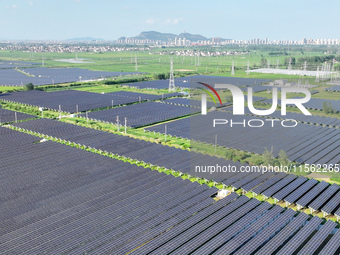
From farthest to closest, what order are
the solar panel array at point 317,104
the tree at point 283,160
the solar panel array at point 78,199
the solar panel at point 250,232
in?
the solar panel array at point 317,104
the tree at point 283,160
the solar panel array at point 78,199
the solar panel at point 250,232

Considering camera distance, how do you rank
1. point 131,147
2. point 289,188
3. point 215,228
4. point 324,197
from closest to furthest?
1. point 215,228
2. point 324,197
3. point 289,188
4. point 131,147

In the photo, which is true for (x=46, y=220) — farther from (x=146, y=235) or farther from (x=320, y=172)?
(x=320, y=172)

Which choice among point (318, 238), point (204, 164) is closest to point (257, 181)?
point (204, 164)

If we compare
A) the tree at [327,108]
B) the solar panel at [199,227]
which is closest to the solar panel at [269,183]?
the solar panel at [199,227]

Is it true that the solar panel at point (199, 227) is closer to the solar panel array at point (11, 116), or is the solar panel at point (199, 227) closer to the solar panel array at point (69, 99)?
the solar panel array at point (69, 99)

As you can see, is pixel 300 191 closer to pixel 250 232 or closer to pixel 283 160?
pixel 283 160

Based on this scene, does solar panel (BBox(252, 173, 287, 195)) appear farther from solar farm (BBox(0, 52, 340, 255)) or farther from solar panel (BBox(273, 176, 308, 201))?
solar panel (BBox(273, 176, 308, 201))

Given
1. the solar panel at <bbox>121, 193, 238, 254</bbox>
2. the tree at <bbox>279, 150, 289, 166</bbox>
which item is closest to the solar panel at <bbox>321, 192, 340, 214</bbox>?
the tree at <bbox>279, 150, 289, 166</bbox>
